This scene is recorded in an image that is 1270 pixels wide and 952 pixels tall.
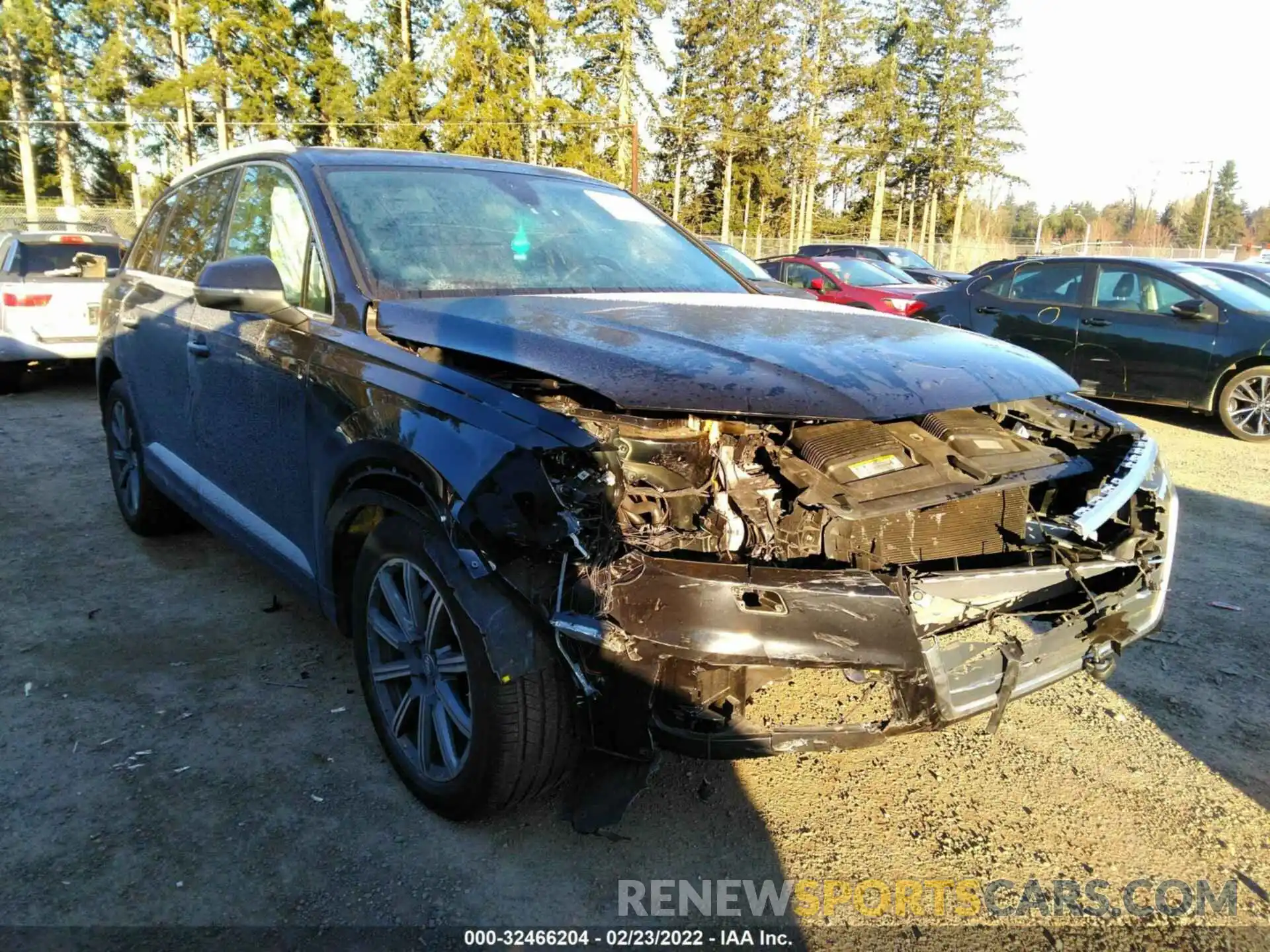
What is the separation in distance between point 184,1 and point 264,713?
37833 millimetres

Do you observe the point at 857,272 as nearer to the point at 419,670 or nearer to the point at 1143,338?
the point at 1143,338

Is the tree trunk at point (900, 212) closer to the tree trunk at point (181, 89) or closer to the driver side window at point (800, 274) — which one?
the tree trunk at point (181, 89)

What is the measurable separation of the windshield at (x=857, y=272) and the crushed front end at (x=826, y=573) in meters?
11.4

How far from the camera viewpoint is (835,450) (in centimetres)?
247

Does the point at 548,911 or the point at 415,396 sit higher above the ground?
the point at 415,396

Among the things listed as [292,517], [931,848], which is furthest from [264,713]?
[931,848]

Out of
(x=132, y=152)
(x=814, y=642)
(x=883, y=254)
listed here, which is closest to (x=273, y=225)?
(x=814, y=642)

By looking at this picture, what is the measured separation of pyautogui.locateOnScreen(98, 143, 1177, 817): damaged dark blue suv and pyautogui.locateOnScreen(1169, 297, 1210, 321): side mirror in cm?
582

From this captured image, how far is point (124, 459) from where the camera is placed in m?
4.83

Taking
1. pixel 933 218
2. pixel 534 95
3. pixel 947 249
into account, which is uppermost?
pixel 534 95

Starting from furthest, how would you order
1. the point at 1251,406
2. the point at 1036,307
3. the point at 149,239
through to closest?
1. the point at 1036,307
2. the point at 1251,406
3. the point at 149,239

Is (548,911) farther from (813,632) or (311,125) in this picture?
(311,125)

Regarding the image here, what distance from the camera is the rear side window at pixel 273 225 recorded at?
3070mm

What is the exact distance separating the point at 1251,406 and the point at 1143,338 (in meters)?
1.06
